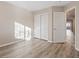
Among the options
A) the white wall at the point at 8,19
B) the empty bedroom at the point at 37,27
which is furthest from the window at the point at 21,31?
the white wall at the point at 8,19

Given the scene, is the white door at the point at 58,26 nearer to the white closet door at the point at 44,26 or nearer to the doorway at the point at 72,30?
the doorway at the point at 72,30

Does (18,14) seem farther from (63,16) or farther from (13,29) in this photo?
(63,16)

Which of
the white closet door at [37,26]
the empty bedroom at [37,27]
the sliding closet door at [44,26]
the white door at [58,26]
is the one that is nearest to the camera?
the empty bedroom at [37,27]

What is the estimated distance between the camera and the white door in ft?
20.8

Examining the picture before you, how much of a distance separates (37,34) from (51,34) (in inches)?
83.7

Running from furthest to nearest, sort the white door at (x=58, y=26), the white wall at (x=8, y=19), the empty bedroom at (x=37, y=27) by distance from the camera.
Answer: the white door at (x=58, y=26), the white wall at (x=8, y=19), the empty bedroom at (x=37, y=27)

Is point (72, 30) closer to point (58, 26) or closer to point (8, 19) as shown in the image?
point (58, 26)

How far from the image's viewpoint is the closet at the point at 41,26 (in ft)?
24.4

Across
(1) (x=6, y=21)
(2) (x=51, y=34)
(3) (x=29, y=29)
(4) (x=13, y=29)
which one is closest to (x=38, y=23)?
(3) (x=29, y=29)

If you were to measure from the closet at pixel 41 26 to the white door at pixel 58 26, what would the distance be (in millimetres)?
1080

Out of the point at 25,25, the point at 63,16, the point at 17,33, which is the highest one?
the point at 63,16

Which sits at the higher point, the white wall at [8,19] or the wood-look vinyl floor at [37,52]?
the white wall at [8,19]

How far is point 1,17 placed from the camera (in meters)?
5.12

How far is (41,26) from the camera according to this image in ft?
26.0
